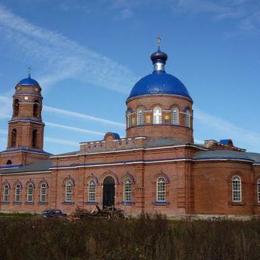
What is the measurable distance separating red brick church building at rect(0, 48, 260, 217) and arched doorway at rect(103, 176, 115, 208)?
7 centimetres

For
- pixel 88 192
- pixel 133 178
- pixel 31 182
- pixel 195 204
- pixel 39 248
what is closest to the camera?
pixel 39 248

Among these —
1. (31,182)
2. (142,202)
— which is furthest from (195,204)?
(31,182)

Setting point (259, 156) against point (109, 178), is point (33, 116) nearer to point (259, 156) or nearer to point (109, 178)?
point (109, 178)

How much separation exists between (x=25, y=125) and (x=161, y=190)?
15.9 metres

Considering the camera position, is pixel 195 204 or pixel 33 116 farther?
pixel 33 116

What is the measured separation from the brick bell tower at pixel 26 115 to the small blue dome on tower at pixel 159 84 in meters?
9.87

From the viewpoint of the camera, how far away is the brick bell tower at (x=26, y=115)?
126ft

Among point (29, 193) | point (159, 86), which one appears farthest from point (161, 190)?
point (29, 193)

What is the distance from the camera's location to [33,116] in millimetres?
38938

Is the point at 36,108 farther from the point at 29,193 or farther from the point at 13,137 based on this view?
the point at 29,193

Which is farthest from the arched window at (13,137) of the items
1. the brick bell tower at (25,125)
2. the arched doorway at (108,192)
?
the arched doorway at (108,192)

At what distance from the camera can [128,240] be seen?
817cm

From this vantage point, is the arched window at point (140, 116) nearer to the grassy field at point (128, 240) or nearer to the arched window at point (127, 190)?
the arched window at point (127, 190)

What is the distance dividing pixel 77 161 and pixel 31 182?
7033mm
